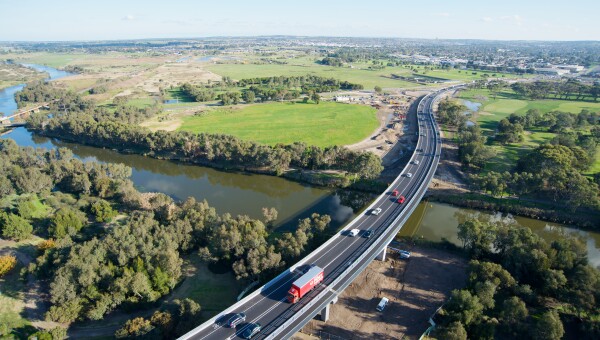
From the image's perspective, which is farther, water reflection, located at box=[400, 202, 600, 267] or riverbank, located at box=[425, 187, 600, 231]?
riverbank, located at box=[425, 187, 600, 231]

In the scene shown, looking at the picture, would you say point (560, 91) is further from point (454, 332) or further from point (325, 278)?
point (325, 278)

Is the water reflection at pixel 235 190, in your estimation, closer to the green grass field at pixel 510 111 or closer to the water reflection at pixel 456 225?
the water reflection at pixel 456 225

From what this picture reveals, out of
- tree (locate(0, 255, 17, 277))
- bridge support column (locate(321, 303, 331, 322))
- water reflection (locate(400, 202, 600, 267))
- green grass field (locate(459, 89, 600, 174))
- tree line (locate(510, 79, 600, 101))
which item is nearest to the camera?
bridge support column (locate(321, 303, 331, 322))

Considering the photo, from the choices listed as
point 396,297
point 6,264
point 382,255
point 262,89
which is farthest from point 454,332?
point 262,89

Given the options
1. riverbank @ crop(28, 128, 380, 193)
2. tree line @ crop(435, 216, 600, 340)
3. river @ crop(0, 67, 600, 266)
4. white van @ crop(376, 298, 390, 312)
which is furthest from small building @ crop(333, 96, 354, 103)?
white van @ crop(376, 298, 390, 312)

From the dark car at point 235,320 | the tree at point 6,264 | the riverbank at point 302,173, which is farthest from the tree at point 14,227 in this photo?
the riverbank at point 302,173

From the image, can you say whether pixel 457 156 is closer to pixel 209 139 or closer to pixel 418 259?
pixel 418 259

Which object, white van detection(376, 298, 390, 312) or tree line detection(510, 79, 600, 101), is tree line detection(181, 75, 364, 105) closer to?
tree line detection(510, 79, 600, 101)
